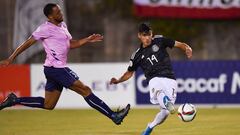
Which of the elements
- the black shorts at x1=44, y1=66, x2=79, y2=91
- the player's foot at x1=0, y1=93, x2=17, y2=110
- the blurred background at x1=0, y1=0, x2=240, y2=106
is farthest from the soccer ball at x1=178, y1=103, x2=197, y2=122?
the blurred background at x1=0, y1=0, x2=240, y2=106

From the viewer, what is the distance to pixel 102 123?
14859 mm

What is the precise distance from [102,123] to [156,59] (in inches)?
161

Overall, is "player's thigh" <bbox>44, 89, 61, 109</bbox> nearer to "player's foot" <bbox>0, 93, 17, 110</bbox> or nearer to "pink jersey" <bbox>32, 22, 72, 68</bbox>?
"pink jersey" <bbox>32, 22, 72, 68</bbox>

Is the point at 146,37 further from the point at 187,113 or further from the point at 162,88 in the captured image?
the point at 187,113

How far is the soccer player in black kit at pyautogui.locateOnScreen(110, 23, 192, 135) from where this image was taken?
1084cm

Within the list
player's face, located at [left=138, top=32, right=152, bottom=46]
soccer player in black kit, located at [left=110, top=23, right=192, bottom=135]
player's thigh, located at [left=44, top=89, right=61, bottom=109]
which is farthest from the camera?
player's thigh, located at [left=44, top=89, right=61, bottom=109]

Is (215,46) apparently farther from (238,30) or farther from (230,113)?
(230,113)

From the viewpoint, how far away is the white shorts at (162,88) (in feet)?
35.5

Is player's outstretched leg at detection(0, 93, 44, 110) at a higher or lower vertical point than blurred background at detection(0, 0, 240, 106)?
higher

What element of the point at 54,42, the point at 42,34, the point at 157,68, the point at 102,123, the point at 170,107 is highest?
the point at 42,34

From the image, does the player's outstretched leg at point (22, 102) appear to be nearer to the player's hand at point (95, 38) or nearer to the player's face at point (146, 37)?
the player's hand at point (95, 38)

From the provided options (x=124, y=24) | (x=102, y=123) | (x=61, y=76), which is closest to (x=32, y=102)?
(x=61, y=76)

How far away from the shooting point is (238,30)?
2611 cm

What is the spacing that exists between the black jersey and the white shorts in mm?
90
